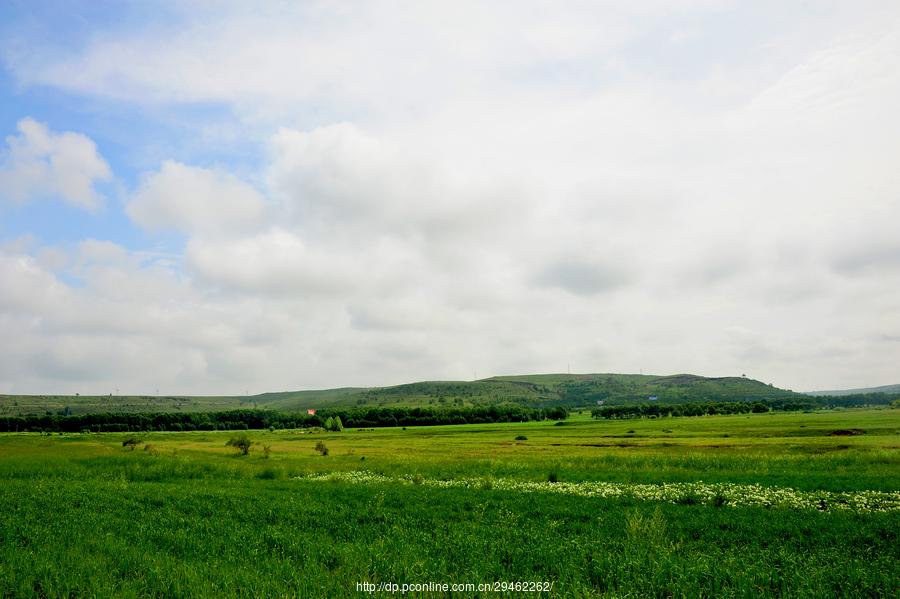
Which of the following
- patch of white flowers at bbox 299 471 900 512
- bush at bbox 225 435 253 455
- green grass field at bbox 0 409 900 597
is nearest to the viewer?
green grass field at bbox 0 409 900 597

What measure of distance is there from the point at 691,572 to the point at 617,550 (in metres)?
3.03

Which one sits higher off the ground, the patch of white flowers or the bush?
the patch of white flowers

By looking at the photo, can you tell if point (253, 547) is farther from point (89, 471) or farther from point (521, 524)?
point (89, 471)

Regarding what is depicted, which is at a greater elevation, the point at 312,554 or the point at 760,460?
the point at 312,554

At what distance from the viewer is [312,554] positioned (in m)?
14.2

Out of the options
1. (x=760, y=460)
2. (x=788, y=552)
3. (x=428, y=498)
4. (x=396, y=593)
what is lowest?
(x=760, y=460)

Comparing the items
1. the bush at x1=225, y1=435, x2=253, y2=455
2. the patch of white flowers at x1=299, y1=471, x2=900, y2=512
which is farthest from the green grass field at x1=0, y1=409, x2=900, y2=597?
the bush at x1=225, y1=435, x2=253, y2=455

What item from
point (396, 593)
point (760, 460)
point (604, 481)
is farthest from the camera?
point (760, 460)

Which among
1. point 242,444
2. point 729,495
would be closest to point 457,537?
point 729,495

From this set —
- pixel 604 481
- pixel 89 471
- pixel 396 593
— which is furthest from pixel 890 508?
pixel 89 471

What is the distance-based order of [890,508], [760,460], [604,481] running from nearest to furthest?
Answer: [890,508] → [604,481] → [760,460]

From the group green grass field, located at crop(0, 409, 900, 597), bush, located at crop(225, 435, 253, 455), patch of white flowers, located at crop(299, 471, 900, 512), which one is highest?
green grass field, located at crop(0, 409, 900, 597)

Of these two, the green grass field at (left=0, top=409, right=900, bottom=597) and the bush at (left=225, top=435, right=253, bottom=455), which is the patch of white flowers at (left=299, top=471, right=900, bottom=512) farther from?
the bush at (left=225, top=435, right=253, bottom=455)

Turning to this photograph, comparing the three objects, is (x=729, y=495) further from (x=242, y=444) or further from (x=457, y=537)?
(x=242, y=444)
